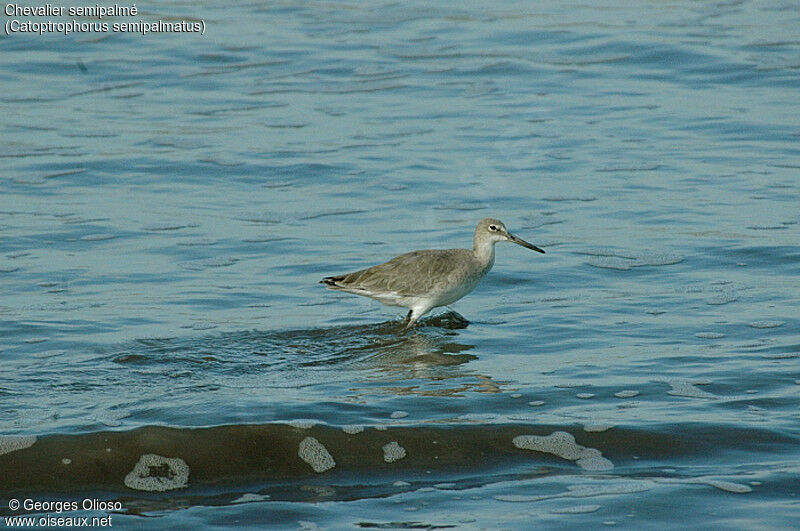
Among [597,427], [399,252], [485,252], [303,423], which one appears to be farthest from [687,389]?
[399,252]

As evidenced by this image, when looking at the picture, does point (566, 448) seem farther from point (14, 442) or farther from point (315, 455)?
point (14, 442)

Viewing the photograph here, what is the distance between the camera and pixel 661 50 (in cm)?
1936

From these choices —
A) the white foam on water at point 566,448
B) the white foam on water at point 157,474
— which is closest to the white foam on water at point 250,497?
the white foam on water at point 157,474

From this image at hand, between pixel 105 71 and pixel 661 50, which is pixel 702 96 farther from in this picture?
pixel 105 71

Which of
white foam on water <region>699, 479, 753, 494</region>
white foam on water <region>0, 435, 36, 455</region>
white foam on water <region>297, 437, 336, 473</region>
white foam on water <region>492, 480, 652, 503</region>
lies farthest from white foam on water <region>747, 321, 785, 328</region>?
white foam on water <region>0, 435, 36, 455</region>

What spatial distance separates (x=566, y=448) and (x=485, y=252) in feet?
11.1

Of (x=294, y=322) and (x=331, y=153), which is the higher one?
(x=331, y=153)

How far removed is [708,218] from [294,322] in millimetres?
4647

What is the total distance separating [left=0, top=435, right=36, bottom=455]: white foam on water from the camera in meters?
7.09

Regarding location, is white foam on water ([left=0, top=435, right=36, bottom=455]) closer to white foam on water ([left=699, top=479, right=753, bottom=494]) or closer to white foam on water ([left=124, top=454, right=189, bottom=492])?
white foam on water ([left=124, top=454, right=189, bottom=492])

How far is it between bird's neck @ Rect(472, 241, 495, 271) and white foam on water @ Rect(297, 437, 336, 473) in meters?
3.43

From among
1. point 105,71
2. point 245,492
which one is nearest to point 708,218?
point 245,492

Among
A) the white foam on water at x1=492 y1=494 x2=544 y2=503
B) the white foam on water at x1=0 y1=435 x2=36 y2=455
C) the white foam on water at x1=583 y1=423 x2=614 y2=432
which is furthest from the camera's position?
the white foam on water at x1=583 y1=423 x2=614 y2=432

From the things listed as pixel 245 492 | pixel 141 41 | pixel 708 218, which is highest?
pixel 141 41
